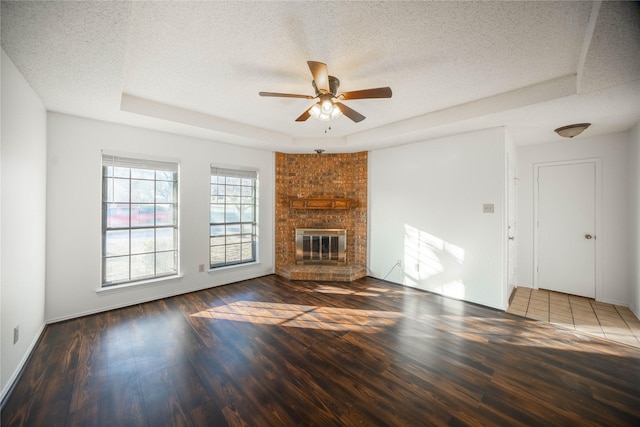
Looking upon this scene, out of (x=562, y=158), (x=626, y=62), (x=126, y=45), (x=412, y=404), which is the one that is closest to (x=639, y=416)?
(x=412, y=404)

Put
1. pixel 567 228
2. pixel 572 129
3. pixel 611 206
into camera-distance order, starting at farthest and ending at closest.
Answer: pixel 567 228, pixel 611 206, pixel 572 129

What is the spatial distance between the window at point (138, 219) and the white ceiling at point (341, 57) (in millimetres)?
675

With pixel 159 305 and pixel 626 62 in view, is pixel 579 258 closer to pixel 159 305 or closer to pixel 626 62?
pixel 626 62

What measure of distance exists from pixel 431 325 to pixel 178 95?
12.9 feet

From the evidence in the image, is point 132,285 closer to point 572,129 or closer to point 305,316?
point 305,316

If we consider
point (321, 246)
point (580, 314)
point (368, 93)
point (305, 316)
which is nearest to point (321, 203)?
point (321, 246)

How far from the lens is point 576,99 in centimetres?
249

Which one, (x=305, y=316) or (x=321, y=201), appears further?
(x=321, y=201)

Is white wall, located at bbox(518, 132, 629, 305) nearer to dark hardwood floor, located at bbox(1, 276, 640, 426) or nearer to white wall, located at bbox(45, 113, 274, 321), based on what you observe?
dark hardwood floor, located at bbox(1, 276, 640, 426)

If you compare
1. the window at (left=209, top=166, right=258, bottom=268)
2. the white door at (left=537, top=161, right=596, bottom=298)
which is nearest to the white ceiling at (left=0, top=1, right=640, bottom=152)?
the white door at (left=537, top=161, right=596, bottom=298)

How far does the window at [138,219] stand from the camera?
3326mm

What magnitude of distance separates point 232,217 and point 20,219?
2.63 metres

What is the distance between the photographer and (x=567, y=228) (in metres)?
4.00

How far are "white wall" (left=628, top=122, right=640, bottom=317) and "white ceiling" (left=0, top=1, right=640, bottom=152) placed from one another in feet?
0.98
